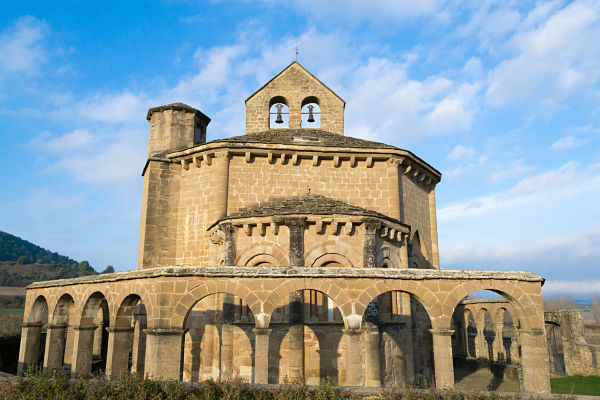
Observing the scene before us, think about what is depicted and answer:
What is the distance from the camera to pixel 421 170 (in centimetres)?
1747

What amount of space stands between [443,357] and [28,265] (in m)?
129

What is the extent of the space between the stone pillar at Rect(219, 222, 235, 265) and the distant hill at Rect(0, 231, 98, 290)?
8969cm

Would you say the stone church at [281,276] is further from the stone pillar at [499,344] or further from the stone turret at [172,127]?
the stone pillar at [499,344]

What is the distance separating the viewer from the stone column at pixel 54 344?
13445 millimetres

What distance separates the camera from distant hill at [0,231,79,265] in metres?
120

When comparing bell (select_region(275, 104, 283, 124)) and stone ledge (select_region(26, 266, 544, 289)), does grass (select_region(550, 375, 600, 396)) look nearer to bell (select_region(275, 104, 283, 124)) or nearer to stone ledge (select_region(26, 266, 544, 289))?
stone ledge (select_region(26, 266, 544, 289))

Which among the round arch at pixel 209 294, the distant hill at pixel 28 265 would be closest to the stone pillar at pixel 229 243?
the round arch at pixel 209 294

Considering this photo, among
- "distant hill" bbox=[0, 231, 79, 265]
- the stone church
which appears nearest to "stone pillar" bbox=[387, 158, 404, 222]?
the stone church

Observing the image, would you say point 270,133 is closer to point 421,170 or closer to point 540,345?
point 421,170

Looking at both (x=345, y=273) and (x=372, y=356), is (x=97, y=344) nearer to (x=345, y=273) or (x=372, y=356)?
(x=372, y=356)

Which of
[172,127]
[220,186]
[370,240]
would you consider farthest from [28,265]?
[370,240]

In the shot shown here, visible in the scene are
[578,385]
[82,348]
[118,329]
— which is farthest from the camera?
[578,385]

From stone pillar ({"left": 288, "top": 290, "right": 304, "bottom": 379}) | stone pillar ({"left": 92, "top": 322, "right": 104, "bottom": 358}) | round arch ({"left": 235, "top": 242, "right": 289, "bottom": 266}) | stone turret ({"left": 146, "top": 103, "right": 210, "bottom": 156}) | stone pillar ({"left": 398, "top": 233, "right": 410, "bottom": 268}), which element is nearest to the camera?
stone pillar ({"left": 288, "top": 290, "right": 304, "bottom": 379})

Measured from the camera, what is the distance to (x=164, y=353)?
868 cm
